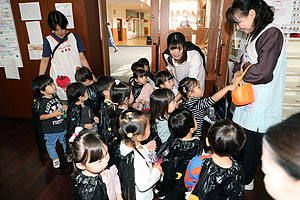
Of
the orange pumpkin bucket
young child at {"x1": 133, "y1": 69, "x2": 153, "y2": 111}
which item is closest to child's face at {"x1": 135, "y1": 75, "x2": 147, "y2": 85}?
young child at {"x1": 133, "y1": 69, "x2": 153, "y2": 111}

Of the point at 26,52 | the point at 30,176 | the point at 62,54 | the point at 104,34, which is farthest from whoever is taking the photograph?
the point at 104,34

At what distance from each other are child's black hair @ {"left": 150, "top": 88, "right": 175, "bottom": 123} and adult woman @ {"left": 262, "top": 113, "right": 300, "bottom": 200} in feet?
3.79

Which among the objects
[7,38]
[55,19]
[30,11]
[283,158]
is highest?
[30,11]

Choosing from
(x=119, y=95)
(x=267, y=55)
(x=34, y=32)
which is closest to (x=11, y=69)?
(x=34, y=32)

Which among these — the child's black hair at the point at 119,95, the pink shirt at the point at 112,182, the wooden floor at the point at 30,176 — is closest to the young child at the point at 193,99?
the child's black hair at the point at 119,95

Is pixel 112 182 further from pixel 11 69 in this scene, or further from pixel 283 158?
pixel 11 69

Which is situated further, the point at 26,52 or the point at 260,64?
the point at 26,52

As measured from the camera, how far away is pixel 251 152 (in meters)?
1.70

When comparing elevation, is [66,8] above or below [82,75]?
above

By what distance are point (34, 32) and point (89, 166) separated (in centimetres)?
273

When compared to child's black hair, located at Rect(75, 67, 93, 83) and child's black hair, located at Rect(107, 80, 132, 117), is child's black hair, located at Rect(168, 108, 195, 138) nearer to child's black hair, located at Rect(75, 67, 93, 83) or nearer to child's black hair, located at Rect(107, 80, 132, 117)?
child's black hair, located at Rect(107, 80, 132, 117)

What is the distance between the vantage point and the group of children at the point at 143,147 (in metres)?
1.10

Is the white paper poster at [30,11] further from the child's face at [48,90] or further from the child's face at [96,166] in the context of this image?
the child's face at [96,166]

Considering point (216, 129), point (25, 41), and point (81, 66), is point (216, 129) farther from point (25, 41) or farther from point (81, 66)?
point (25, 41)
